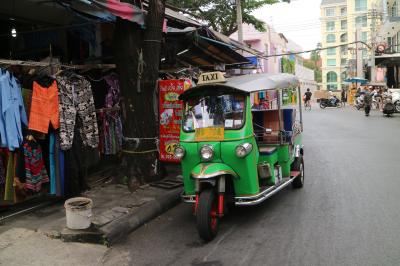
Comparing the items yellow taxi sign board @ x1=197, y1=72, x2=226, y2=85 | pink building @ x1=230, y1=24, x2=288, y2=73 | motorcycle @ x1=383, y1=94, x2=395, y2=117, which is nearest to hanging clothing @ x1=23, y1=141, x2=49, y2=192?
yellow taxi sign board @ x1=197, y1=72, x2=226, y2=85

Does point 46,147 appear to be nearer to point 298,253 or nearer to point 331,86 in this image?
point 298,253

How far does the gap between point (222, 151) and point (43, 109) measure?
8.75 ft

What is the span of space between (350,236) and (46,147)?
177 inches

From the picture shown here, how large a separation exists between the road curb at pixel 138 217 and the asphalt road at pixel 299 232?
110 mm

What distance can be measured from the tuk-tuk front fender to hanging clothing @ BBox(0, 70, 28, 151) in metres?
2.44

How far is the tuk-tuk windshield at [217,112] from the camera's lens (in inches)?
234

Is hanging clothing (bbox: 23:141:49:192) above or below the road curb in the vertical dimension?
above

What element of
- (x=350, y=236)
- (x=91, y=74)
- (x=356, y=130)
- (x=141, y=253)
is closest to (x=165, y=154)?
(x=91, y=74)

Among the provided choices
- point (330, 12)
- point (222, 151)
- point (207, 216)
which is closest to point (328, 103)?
point (222, 151)

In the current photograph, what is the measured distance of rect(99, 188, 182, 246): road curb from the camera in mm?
5426

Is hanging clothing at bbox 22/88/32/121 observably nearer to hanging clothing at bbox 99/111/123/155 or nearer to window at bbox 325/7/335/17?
hanging clothing at bbox 99/111/123/155

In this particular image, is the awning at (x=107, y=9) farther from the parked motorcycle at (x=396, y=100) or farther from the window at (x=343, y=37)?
the window at (x=343, y=37)

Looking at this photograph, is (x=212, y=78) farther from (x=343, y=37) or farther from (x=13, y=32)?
(x=343, y=37)

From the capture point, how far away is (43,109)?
6.19 metres
